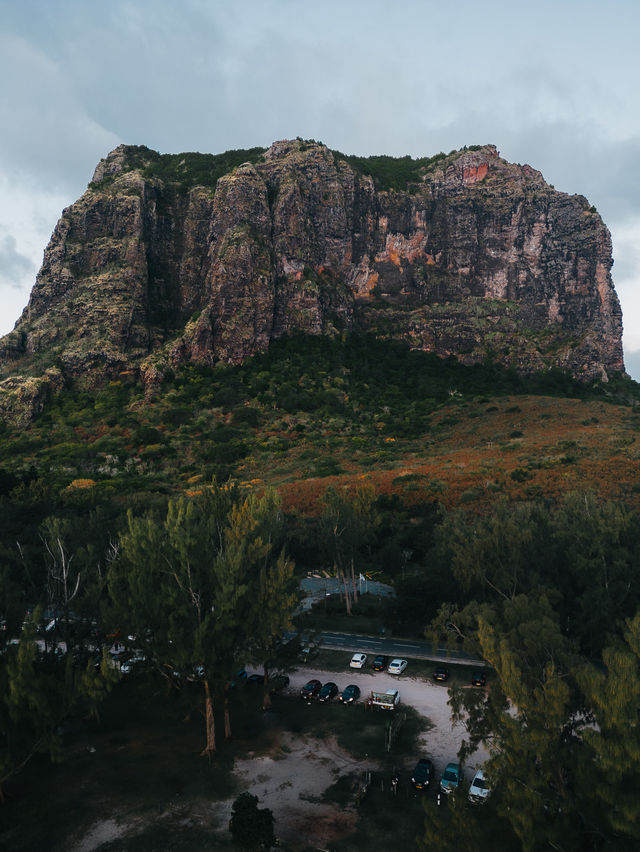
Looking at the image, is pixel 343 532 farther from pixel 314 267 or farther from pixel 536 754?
pixel 314 267

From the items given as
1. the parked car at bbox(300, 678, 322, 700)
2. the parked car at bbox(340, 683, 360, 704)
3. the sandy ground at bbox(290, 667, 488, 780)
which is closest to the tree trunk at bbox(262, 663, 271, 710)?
the parked car at bbox(300, 678, 322, 700)

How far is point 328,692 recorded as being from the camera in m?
30.2

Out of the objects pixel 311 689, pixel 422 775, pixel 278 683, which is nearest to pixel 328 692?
pixel 311 689

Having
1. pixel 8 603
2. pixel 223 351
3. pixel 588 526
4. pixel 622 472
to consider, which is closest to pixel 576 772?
pixel 588 526

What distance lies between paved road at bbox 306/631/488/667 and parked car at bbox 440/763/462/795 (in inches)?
515

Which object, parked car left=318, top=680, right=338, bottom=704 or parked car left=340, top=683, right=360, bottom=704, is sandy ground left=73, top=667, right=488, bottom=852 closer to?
parked car left=340, top=683, right=360, bottom=704

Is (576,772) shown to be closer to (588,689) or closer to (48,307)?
(588,689)

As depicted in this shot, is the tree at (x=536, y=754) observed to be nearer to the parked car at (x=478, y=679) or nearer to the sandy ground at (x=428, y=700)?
the sandy ground at (x=428, y=700)

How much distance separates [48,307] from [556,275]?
149 meters

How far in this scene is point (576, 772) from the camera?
14789mm

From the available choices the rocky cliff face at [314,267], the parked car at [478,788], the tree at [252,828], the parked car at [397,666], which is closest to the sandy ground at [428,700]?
the parked car at [397,666]

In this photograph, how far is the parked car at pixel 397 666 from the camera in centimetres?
3325

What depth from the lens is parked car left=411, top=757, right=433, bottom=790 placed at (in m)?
21.2

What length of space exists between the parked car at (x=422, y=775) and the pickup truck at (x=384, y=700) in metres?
6.07
